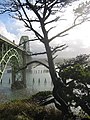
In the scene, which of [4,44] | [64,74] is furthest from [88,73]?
[4,44]

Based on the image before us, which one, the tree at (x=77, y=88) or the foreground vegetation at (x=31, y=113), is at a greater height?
the tree at (x=77, y=88)

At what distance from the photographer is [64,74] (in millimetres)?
11406

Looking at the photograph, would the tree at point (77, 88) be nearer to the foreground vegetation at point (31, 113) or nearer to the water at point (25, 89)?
the foreground vegetation at point (31, 113)

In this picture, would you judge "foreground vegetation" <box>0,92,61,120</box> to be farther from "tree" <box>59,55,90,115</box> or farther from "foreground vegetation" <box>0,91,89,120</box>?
"tree" <box>59,55,90,115</box>

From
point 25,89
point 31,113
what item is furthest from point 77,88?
point 25,89

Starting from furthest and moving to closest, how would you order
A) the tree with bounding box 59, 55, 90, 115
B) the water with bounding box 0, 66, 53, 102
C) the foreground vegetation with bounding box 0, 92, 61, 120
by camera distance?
1. the water with bounding box 0, 66, 53, 102
2. the foreground vegetation with bounding box 0, 92, 61, 120
3. the tree with bounding box 59, 55, 90, 115

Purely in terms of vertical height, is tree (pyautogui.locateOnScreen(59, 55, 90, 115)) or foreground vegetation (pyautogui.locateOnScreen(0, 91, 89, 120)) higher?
tree (pyautogui.locateOnScreen(59, 55, 90, 115))

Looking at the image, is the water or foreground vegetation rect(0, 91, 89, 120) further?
the water

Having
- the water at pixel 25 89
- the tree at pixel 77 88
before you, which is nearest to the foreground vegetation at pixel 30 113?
the tree at pixel 77 88

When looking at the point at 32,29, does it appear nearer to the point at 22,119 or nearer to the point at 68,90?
the point at 68,90

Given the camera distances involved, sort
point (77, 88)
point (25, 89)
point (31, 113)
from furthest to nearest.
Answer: point (25, 89), point (31, 113), point (77, 88)

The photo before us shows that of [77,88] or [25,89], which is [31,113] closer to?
[77,88]

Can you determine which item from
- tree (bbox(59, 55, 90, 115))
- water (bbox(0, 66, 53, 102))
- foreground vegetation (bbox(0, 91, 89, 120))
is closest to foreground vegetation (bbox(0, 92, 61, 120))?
foreground vegetation (bbox(0, 91, 89, 120))

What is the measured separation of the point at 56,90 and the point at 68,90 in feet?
3.71
